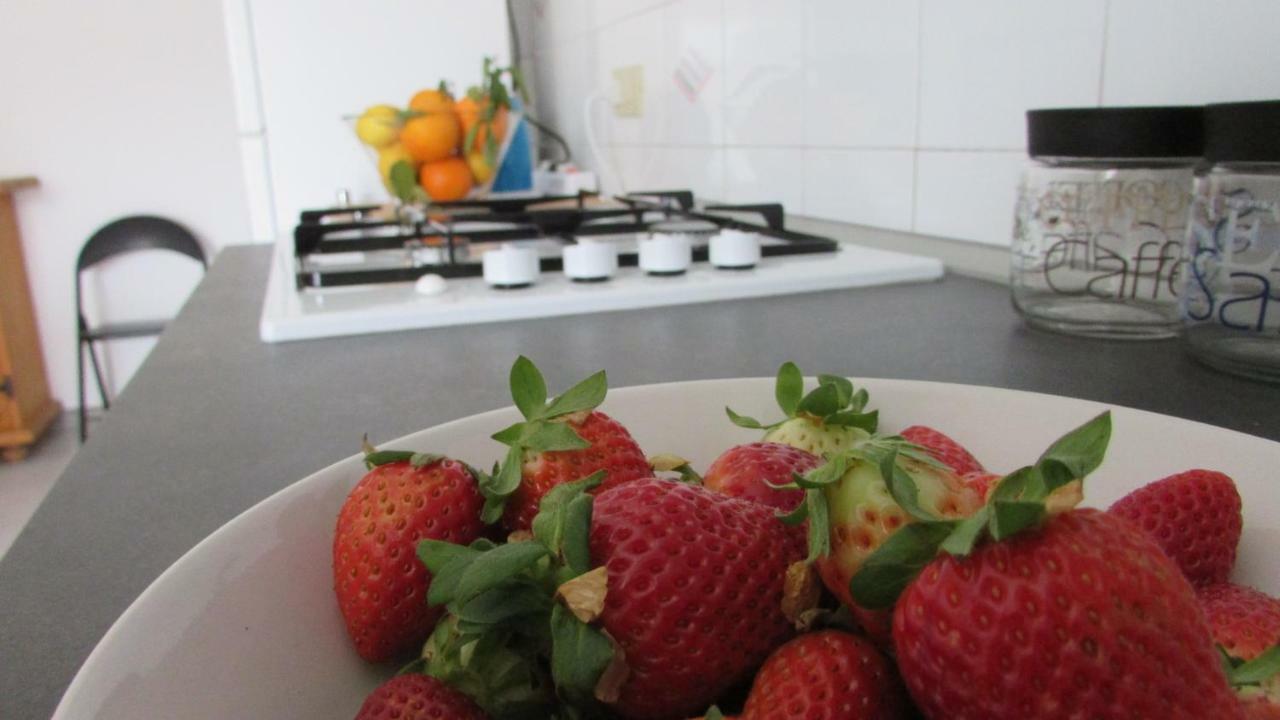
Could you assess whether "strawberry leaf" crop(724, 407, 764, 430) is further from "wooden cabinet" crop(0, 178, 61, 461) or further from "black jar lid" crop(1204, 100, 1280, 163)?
"wooden cabinet" crop(0, 178, 61, 461)

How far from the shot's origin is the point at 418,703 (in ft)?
0.89

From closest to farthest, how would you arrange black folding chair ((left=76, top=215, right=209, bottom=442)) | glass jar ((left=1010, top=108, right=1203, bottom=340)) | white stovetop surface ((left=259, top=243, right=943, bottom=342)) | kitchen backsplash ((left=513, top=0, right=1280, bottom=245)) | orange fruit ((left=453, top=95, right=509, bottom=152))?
1. glass jar ((left=1010, top=108, right=1203, bottom=340))
2. kitchen backsplash ((left=513, top=0, right=1280, bottom=245))
3. white stovetop surface ((left=259, top=243, right=943, bottom=342))
4. orange fruit ((left=453, top=95, right=509, bottom=152))
5. black folding chair ((left=76, top=215, right=209, bottom=442))

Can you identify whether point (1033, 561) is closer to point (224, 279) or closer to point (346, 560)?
point (346, 560)

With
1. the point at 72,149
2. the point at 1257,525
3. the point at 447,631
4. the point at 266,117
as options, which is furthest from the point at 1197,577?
the point at 72,149

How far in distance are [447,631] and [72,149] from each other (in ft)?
12.5

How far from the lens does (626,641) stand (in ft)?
0.87

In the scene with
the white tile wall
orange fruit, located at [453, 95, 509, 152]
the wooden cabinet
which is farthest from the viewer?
the wooden cabinet

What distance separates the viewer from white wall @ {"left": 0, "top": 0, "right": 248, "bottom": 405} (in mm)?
3367

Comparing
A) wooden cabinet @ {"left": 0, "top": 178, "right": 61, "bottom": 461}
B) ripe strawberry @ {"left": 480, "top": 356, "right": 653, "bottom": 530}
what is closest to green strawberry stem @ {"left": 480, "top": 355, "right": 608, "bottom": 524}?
ripe strawberry @ {"left": 480, "top": 356, "right": 653, "bottom": 530}

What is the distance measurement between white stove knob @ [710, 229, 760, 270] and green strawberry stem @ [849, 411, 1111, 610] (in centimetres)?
76

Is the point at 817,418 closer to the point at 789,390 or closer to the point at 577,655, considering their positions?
the point at 789,390

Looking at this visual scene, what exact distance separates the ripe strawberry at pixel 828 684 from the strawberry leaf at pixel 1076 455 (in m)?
0.07

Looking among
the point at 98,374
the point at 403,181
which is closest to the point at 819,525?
the point at 403,181

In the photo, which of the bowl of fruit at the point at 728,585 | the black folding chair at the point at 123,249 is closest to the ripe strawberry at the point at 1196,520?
the bowl of fruit at the point at 728,585
